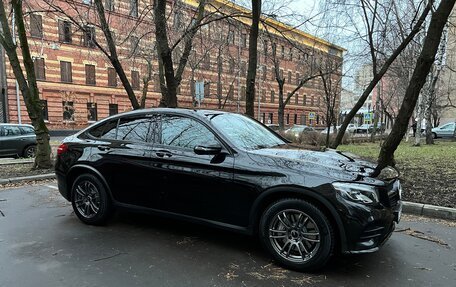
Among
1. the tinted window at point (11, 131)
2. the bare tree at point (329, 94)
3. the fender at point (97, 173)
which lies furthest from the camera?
the tinted window at point (11, 131)

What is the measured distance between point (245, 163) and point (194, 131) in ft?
2.89

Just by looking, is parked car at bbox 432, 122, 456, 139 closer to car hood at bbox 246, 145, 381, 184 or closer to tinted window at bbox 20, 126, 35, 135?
tinted window at bbox 20, 126, 35, 135

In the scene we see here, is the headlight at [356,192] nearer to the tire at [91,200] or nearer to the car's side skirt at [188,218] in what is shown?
the car's side skirt at [188,218]

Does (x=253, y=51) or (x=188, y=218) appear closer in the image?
(x=188, y=218)

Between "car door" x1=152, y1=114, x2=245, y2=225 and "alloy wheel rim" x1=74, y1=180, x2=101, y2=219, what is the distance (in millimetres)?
1218

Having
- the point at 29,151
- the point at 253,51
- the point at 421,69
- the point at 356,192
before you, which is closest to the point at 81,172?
the point at 356,192

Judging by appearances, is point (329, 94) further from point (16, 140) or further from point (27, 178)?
point (16, 140)

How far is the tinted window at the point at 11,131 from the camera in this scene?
46.2 ft

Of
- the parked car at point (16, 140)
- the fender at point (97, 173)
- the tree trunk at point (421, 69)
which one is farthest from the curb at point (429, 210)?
the parked car at point (16, 140)

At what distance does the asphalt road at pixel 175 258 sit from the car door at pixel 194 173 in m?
0.47

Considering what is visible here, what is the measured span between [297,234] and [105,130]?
319cm

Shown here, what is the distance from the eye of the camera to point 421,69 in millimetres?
6402

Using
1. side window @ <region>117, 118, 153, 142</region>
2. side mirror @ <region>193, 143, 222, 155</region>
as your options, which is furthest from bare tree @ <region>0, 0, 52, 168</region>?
side mirror @ <region>193, 143, 222, 155</region>

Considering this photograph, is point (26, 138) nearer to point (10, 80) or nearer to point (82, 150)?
point (82, 150)
